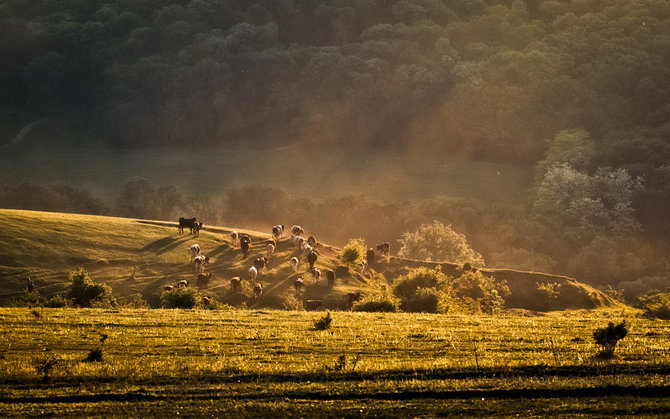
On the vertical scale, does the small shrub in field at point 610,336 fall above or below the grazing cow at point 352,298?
above

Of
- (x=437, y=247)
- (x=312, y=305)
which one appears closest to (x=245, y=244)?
(x=312, y=305)

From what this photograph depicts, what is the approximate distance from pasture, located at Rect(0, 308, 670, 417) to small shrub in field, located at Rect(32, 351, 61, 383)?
0.37 ft

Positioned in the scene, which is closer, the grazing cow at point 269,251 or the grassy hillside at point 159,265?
the grassy hillside at point 159,265

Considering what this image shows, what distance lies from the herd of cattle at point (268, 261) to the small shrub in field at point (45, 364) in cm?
2761

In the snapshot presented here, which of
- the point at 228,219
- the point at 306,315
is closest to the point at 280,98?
the point at 228,219

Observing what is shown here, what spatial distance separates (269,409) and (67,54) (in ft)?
623

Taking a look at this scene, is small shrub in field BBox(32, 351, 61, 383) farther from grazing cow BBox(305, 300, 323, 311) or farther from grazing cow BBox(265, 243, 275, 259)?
grazing cow BBox(265, 243, 275, 259)

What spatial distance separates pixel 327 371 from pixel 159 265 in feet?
137

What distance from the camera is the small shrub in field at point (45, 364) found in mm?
24719

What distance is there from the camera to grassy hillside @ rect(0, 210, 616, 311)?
5947 cm

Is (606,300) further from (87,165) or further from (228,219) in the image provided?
(87,165)

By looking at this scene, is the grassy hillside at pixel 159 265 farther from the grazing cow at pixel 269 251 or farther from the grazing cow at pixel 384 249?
the grazing cow at pixel 384 249

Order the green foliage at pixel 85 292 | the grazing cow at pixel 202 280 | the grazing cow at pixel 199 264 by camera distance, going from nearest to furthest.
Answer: the green foliage at pixel 85 292 < the grazing cow at pixel 202 280 < the grazing cow at pixel 199 264

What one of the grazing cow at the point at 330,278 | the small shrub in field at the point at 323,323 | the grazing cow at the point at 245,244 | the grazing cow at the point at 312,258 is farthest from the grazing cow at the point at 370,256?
the small shrub in field at the point at 323,323
